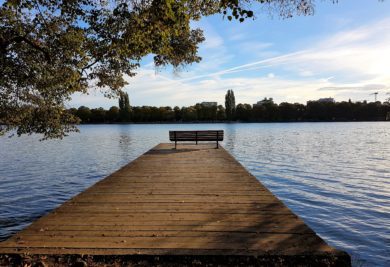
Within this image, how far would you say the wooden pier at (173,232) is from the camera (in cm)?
500

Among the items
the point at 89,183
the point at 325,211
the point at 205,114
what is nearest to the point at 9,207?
the point at 89,183

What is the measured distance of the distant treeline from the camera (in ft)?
584

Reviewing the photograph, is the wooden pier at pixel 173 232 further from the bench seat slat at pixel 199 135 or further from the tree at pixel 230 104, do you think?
the tree at pixel 230 104

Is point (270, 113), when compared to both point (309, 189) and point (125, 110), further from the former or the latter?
point (309, 189)

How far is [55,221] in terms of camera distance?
6.77m

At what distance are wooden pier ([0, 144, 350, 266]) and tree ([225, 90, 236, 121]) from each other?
150063 mm

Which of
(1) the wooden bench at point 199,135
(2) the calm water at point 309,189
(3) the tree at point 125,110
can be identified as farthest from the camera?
(3) the tree at point 125,110

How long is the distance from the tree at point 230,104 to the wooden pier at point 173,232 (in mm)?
150063

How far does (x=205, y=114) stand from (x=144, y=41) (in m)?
175

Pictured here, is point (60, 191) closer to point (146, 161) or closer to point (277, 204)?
point (146, 161)

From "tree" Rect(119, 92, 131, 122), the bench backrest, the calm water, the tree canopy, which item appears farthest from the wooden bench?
"tree" Rect(119, 92, 131, 122)

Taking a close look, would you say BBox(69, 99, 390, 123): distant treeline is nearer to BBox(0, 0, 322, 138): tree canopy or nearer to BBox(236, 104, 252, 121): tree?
BBox(236, 104, 252, 121): tree

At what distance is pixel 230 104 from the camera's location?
6353 inches

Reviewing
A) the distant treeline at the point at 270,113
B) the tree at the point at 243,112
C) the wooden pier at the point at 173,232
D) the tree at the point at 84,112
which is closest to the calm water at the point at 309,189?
the wooden pier at the point at 173,232
